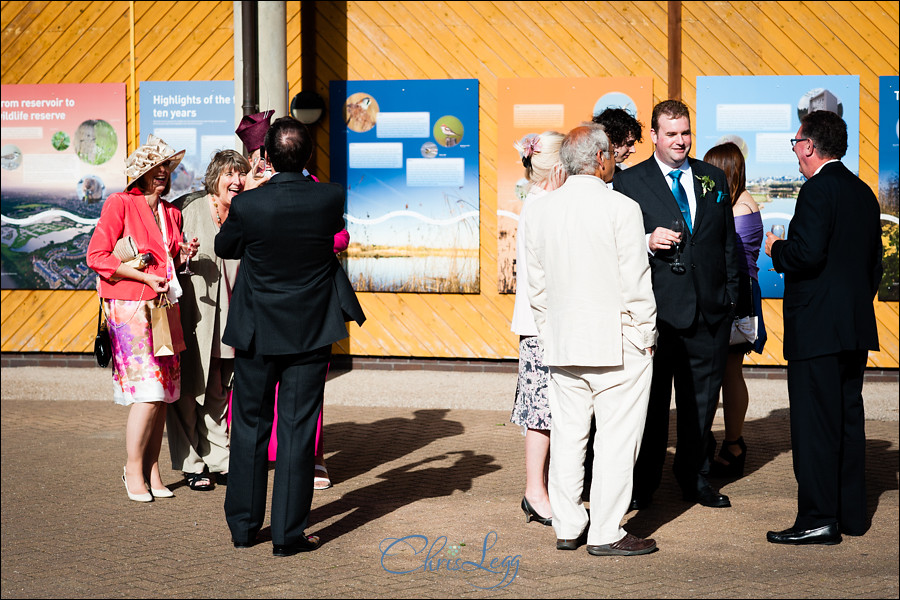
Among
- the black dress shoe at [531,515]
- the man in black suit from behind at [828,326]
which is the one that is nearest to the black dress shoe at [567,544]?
the black dress shoe at [531,515]

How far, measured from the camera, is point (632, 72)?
10523mm

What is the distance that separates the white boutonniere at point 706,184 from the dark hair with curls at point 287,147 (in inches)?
82.7

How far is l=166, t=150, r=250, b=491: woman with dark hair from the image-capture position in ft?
21.7

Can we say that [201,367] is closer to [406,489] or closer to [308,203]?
[406,489]

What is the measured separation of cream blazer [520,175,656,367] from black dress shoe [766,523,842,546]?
1.23m

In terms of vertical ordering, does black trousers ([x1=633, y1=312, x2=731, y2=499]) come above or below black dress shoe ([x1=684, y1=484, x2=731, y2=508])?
above

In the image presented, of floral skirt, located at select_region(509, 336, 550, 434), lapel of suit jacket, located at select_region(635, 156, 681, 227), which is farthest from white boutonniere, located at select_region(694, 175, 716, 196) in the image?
floral skirt, located at select_region(509, 336, 550, 434)

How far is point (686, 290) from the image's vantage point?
5777mm

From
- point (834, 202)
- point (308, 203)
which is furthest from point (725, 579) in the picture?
point (308, 203)

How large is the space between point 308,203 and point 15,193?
738 cm

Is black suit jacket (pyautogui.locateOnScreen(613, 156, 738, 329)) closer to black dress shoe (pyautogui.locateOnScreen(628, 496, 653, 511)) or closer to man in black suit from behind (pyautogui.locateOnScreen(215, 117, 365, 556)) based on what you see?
black dress shoe (pyautogui.locateOnScreen(628, 496, 653, 511))

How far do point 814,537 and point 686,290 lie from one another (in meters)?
1.37

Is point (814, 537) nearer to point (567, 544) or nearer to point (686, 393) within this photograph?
point (686, 393)

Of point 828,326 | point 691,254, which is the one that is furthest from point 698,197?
point 828,326
